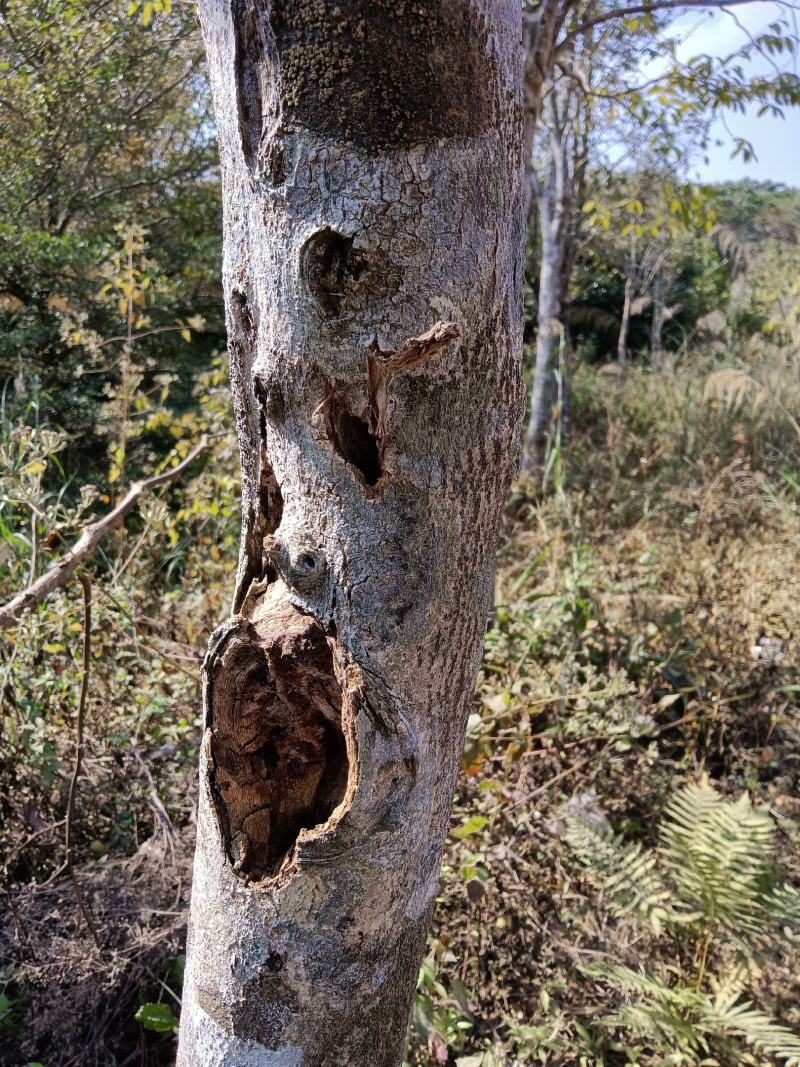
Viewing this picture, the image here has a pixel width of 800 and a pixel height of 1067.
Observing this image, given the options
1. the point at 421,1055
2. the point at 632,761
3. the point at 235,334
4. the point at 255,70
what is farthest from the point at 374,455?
the point at 632,761

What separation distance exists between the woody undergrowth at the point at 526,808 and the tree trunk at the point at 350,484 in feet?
3.49

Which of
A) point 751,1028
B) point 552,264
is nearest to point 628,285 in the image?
point 552,264

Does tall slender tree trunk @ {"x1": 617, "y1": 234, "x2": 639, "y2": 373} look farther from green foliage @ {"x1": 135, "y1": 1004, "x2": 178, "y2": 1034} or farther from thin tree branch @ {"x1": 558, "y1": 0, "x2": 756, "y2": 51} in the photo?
green foliage @ {"x1": 135, "y1": 1004, "x2": 178, "y2": 1034}

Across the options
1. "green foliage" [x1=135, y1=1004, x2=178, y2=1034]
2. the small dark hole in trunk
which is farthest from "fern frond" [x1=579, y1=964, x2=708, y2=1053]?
the small dark hole in trunk

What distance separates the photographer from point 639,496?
5.38m

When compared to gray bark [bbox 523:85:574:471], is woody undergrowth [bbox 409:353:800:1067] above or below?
below

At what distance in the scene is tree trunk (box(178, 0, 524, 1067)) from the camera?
730 mm

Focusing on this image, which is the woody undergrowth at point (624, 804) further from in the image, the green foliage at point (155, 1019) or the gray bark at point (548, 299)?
the gray bark at point (548, 299)

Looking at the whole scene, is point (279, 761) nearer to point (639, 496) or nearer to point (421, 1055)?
point (421, 1055)

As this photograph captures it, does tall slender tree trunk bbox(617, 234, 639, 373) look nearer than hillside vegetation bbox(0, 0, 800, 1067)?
No

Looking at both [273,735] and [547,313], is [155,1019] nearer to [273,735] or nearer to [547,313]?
[273,735]

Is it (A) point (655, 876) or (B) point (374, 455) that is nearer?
(B) point (374, 455)

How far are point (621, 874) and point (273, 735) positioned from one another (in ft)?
5.32

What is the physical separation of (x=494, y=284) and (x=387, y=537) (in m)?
0.30
